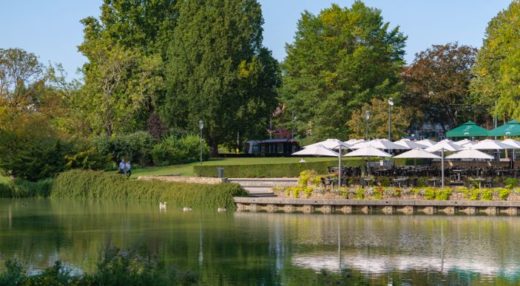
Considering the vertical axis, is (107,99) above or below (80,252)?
above

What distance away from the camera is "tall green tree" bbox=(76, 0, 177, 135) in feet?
253

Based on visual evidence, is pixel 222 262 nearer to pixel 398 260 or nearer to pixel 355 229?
pixel 398 260

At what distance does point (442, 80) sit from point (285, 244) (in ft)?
211

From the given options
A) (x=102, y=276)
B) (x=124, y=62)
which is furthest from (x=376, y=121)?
(x=102, y=276)

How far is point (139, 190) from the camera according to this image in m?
50.6

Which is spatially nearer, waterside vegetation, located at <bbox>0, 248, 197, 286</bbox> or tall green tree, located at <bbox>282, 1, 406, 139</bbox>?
waterside vegetation, located at <bbox>0, 248, 197, 286</bbox>

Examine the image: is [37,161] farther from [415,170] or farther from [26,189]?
[415,170]

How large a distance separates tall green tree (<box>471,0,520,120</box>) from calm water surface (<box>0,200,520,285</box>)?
2330cm

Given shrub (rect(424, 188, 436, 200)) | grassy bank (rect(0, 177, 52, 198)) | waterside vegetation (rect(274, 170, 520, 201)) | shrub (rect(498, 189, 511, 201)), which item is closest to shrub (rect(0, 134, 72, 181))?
grassy bank (rect(0, 177, 52, 198))

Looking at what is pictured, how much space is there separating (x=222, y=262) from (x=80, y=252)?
17.6 feet

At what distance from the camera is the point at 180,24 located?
76438 millimetres

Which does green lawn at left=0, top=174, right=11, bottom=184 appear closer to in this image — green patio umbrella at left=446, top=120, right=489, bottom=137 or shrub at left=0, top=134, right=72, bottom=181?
shrub at left=0, top=134, right=72, bottom=181

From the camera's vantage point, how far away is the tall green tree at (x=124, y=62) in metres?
77.1

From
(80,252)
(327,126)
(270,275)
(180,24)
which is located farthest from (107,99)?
(270,275)
